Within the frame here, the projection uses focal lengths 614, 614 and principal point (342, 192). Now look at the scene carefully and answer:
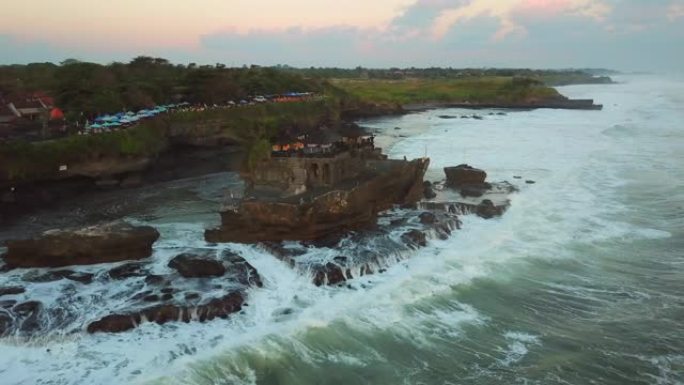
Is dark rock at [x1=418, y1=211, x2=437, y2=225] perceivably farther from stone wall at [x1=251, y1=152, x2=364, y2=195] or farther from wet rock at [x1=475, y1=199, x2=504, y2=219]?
stone wall at [x1=251, y1=152, x2=364, y2=195]

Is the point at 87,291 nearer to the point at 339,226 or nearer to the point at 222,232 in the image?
the point at 222,232

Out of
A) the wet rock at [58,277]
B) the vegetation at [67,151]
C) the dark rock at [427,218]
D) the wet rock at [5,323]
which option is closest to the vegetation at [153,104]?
the vegetation at [67,151]

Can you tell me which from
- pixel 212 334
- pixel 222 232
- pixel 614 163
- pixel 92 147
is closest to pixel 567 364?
pixel 212 334

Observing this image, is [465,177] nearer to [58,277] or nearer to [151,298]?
[151,298]

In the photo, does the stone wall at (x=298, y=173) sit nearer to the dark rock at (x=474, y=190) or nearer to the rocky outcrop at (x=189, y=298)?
the rocky outcrop at (x=189, y=298)

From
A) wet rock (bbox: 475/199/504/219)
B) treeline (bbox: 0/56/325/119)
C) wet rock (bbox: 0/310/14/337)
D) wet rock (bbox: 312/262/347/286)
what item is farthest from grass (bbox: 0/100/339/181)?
wet rock (bbox: 0/310/14/337)

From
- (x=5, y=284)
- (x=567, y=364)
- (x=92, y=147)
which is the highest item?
(x=92, y=147)

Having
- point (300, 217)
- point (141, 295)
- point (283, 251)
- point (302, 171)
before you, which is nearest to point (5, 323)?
point (141, 295)
